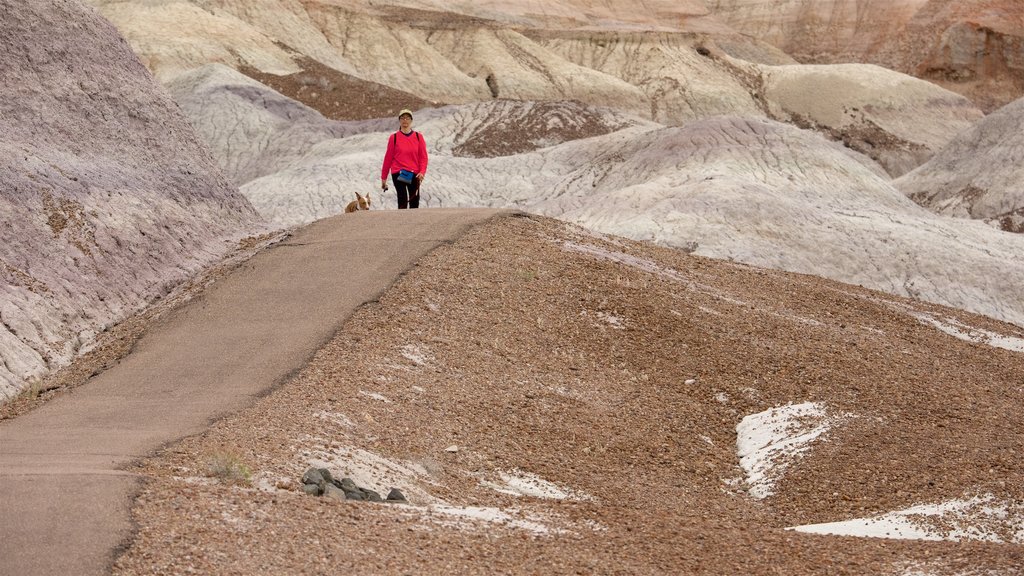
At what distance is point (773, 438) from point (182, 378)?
4685 millimetres

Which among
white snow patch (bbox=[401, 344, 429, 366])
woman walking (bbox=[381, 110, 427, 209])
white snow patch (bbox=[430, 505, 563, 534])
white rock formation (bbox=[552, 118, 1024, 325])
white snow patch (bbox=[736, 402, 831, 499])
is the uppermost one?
woman walking (bbox=[381, 110, 427, 209])

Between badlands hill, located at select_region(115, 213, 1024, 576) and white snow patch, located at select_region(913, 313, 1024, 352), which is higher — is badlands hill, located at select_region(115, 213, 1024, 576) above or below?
above

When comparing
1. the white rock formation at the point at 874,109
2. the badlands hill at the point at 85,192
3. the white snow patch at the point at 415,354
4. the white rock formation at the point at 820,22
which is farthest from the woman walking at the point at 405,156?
the white rock formation at the point at 820,22

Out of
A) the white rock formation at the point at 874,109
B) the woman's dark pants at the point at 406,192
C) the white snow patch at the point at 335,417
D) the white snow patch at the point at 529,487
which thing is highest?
the woman's dark pants at the point at 406,192

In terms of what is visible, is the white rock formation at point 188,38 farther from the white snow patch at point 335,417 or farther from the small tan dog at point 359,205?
the white snow patch at point 335,417

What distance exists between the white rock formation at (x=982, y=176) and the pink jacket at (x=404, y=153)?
21711 mm

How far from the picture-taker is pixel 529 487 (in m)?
9.10

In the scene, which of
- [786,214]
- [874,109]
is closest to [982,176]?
[786,214]

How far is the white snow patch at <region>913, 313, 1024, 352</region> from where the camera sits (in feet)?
53.7

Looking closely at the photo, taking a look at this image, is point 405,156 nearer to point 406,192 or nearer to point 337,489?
point 406,192

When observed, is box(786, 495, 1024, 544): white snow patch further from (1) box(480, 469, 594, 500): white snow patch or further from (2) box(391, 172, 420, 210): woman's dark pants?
(2) box(391, 172, 420, 210): woman's dark pants

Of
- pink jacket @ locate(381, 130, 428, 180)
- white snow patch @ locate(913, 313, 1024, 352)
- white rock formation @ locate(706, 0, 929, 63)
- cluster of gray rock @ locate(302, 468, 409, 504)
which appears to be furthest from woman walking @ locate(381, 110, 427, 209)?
white rock formation @ locate(706, 0, 929, 63)

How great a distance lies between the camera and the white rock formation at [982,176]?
116 ft

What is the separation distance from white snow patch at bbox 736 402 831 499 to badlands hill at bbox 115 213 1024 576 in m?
0.03
